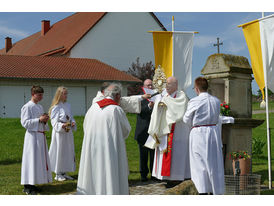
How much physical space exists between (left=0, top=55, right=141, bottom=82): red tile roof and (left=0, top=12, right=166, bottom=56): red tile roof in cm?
263

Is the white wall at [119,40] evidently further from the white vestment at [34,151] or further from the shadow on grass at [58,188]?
the white vestment at [34,151]

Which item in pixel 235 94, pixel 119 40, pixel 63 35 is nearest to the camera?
pixel 235 94

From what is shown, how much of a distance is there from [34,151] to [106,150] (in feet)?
7.64

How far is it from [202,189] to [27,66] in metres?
23.5

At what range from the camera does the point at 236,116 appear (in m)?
8.54

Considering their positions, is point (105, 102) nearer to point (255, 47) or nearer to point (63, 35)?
point (255, 47)

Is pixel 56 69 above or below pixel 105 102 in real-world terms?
above

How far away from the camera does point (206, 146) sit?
6.04 metres

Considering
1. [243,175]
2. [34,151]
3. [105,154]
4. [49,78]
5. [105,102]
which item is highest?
[49,78]

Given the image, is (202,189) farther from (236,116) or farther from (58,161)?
(58,161)

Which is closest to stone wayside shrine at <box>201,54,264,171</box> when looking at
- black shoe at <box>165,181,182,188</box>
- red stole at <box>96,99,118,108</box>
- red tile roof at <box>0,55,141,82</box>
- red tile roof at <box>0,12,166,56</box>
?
black shoe at <box>165,181,182,188</box>

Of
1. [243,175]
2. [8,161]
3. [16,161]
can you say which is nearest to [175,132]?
[243,175]

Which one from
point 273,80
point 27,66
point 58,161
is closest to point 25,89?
point 27,66

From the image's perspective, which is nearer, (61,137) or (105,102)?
(105,102)
